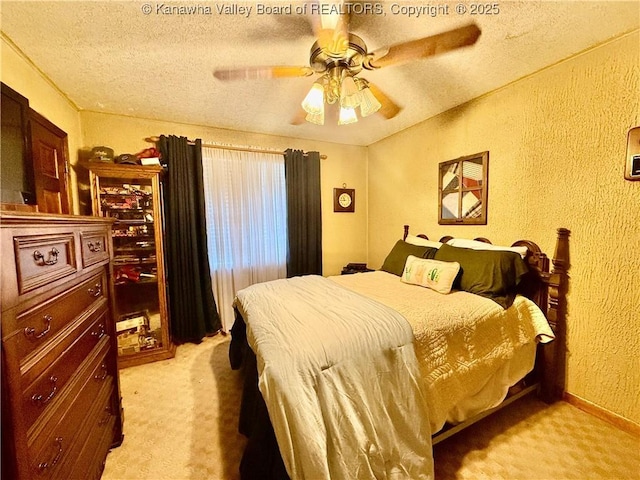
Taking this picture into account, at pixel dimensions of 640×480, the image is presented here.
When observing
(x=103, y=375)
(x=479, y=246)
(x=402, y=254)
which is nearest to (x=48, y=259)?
(x=103, y=375)

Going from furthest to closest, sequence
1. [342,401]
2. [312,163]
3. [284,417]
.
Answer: [312,163] < [342,401] < [284,417]

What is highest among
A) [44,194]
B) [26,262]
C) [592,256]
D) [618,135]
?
[618,135]

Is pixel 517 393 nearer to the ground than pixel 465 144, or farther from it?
nearer to the ground

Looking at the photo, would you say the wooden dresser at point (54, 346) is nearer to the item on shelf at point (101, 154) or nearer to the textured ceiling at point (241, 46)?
the textured ceiling at point (241, 46)

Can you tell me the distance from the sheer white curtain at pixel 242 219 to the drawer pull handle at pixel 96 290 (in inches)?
63.7

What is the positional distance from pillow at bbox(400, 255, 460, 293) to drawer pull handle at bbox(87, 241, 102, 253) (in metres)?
2.12

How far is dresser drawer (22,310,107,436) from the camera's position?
2.55 feet

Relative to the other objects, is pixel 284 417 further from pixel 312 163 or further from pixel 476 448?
pixel 312 163

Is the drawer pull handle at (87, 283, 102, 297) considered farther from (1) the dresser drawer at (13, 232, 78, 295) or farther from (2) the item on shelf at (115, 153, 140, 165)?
(2) the item on shelf at (115, 153, 140, 165)

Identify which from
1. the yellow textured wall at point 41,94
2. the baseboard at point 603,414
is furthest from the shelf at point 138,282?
the baseboard at point 603,414

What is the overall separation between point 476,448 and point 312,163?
302 centimetres

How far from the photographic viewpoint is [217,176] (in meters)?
2.94

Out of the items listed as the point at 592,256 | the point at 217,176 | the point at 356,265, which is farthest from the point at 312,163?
the point at 592,256

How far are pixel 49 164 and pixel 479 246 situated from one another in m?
3.39
